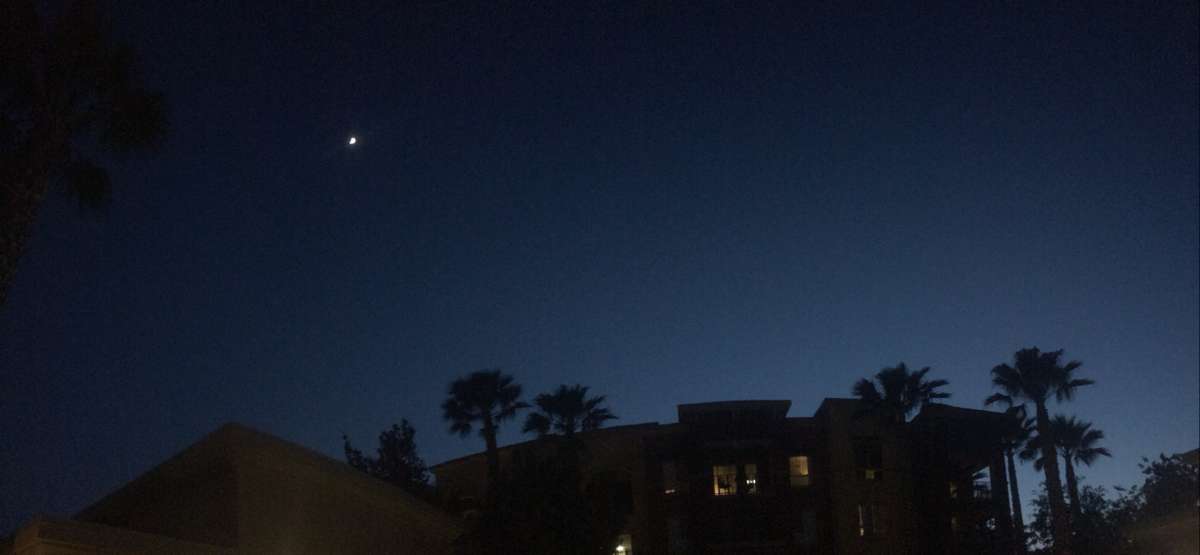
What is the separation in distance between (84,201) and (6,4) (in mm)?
3545

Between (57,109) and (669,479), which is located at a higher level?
(57,109)

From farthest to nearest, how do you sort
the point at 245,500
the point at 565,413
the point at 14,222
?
1. the point at 565,413
2. the point at 245,500
3. the point at 14,222

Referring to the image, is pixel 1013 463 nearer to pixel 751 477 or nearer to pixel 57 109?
pixel 751 477

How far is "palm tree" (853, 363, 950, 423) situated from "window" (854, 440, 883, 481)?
62.8 inches

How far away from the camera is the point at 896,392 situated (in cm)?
4925

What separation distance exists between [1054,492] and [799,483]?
456 inches

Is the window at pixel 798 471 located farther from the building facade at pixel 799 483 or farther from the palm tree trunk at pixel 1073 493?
the palm tree trunk at pixel 1073 493

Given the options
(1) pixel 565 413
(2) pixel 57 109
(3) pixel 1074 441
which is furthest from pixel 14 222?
(3) pixel 1074 441

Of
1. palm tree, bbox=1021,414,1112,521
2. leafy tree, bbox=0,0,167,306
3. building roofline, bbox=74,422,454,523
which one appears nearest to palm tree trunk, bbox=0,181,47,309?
leafy tree, bbox=0,0,167,306

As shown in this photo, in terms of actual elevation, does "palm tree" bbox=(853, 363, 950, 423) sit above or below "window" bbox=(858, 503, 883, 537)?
above

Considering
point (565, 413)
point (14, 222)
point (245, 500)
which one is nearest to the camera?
point (14, 222)

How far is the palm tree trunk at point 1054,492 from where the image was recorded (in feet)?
149

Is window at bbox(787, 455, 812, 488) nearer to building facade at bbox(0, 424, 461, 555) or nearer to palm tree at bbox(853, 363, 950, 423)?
palm tree at bbox(853, 363, 950, 423)

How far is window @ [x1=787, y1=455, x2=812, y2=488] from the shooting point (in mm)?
49125
